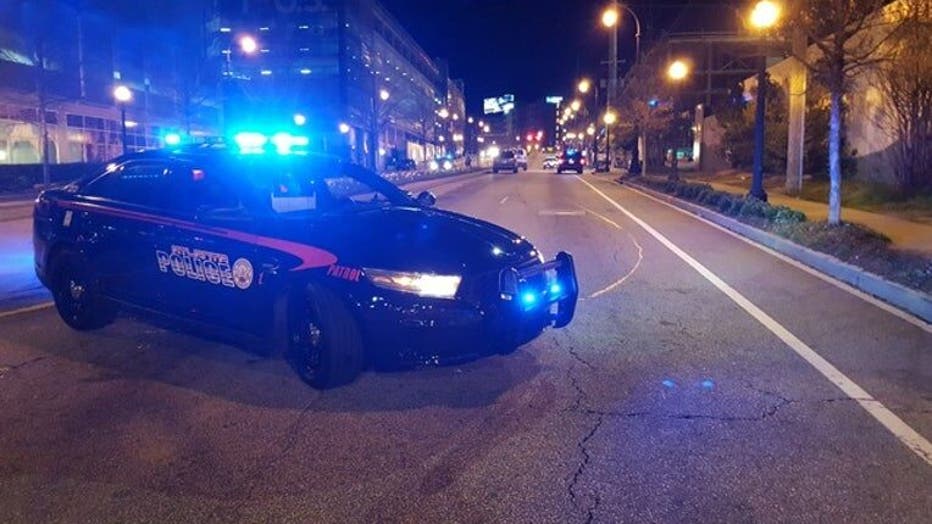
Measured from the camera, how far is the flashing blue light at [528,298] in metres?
5.47

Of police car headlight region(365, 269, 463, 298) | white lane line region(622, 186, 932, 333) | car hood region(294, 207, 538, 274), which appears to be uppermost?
car hood region(294, 207, 538, 274)

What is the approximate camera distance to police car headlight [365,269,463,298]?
16.9 ft

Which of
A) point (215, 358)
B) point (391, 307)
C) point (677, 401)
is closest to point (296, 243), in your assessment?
point (391, 307)

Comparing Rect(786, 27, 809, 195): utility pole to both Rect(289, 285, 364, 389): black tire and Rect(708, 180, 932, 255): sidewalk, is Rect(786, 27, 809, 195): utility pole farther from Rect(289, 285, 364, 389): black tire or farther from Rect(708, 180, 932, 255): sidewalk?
Rect(289, 285, 364, 389): black tire

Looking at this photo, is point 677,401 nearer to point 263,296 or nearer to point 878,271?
point 263,296

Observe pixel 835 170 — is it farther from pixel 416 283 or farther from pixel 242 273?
pixel 242 273

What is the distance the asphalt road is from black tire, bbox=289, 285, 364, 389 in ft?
0.50

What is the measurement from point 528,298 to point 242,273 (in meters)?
2.01

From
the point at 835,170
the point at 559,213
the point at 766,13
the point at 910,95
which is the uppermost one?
the point at 766,13

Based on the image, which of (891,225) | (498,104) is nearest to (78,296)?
(891,225)

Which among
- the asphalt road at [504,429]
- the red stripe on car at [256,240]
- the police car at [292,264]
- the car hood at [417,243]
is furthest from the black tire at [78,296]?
the car hood at [417,243]

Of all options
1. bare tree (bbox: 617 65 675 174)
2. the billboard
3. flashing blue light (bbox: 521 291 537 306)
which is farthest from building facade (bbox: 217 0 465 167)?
the billboard

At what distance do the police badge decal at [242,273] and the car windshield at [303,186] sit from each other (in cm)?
49

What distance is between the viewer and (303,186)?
21.6 feet
